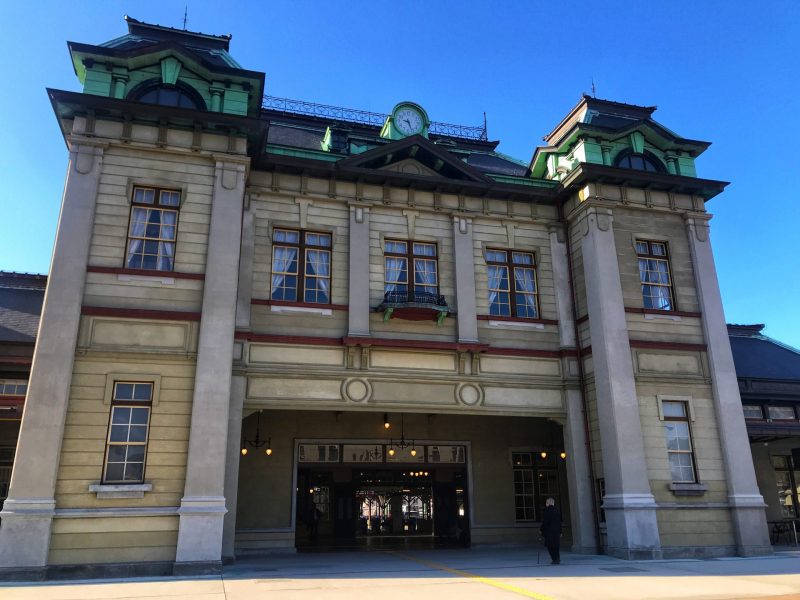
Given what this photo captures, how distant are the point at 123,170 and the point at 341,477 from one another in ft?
37.9

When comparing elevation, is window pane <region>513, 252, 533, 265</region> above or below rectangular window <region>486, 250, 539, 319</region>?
above

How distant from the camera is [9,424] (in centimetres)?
1659

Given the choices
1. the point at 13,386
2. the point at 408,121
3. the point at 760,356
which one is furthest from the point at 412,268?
the point at 760,356

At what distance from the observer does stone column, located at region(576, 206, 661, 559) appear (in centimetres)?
1506

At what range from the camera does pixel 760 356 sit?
21.8 metres

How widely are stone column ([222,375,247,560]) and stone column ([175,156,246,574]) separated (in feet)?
2.64

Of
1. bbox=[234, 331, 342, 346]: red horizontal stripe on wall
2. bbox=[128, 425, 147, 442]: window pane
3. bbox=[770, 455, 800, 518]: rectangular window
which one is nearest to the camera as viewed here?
bbox=[128, 425, 147, 442]: window pane

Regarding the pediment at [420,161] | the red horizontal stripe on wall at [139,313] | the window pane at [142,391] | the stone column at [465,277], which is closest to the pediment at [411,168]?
the pediment at [420,161]

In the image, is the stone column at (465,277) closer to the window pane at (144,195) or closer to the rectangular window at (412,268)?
the rectangular window at (412,268)

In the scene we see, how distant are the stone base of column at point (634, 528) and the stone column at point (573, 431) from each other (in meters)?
0.86

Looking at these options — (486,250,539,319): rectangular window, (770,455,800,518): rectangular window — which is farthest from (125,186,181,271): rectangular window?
(770,455,800,518): rectangular window

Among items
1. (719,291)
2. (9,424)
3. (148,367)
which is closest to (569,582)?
(148,367)

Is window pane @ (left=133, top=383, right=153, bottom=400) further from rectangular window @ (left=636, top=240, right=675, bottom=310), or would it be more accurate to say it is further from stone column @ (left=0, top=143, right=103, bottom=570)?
rectangular window @ (left=636, top=240, right=675, bottom=310)

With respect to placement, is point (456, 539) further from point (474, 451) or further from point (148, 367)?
point (148, 367)
